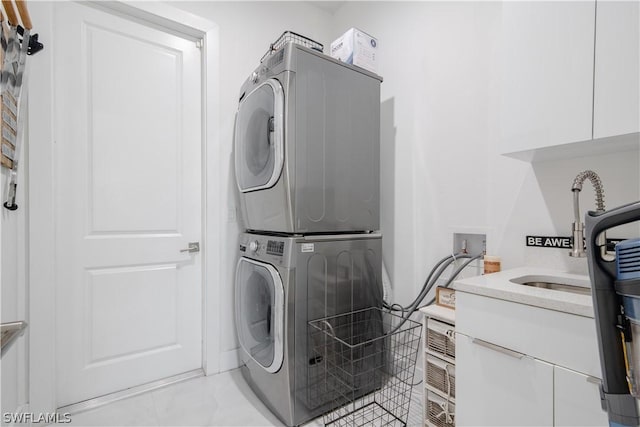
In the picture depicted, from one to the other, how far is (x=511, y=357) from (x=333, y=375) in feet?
3.14

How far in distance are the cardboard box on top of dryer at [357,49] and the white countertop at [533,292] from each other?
146 centimetres

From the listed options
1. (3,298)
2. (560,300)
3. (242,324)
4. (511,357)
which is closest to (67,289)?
(3,298)

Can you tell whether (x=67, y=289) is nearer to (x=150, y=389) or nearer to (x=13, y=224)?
(x=13, y=224)

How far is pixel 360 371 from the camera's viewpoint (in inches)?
69.1

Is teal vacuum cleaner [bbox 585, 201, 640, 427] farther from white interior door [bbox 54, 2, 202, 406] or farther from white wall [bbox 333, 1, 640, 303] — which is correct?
white interior door [bbox 54, 2, 202, 406]

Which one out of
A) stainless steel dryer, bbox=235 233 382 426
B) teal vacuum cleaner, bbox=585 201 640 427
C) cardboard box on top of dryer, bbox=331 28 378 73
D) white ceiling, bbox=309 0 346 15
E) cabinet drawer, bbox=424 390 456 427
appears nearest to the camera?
teal vacuum cleaner, bbox=585 201 640 427

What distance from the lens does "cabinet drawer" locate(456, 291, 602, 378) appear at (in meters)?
0.84

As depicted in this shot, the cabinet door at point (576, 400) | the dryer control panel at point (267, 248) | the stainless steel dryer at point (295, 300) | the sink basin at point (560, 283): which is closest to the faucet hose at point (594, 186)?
the sink basin at point (560, 283)

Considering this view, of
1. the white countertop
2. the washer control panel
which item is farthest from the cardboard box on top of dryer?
the white countertop

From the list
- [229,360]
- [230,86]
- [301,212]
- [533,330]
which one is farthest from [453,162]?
[229,360]

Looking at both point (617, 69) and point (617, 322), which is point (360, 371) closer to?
point (617, 322)

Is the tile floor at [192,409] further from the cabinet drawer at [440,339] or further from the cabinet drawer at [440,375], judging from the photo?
the cabinet drawer at [440,339]

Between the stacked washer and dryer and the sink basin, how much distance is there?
79 centimetres

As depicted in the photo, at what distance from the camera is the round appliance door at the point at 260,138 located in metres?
1.57
